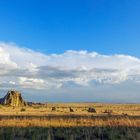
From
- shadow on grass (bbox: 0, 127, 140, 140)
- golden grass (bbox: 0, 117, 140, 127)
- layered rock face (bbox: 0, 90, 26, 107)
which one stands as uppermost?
layered rock face (bbox: 0, 90, 26, 107)

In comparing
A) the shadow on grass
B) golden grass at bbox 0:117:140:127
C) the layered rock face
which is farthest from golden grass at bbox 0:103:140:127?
the layered rock face

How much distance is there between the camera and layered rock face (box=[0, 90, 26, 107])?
111 m

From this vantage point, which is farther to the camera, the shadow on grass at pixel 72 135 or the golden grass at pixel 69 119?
the golden grass at pixel 69 119

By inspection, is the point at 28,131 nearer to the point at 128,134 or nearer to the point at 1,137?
the point at 1,137

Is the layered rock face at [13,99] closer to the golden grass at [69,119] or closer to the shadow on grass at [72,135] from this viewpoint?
the golden grass at [69,119]

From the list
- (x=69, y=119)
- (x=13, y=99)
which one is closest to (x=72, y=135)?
(x=69, y=119)

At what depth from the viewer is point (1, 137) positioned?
22078mm

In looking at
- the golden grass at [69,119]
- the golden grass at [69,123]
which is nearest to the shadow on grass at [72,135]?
the golden grass at [69,123]

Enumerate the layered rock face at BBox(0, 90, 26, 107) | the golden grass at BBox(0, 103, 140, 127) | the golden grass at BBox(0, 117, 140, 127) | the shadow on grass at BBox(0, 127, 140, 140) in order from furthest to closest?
the layered rock face at BBox(0, 90, 26, 107), the golden grass at BBox(0, 103, 140, 127), the golden grass at BBox(0, 117, 140, 127), the shadow on grass at BBox(0, 127, 140, 140)

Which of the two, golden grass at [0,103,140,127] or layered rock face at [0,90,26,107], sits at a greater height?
layered rock face at [0,90,26,107]

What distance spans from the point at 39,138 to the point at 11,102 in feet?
296

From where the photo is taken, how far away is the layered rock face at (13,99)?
111 metres

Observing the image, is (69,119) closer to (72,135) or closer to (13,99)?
(72,135)

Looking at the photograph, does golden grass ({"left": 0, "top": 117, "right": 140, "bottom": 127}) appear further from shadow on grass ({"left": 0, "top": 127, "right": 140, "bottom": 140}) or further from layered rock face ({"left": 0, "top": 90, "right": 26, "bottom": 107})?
layered rock face ({"left": 0, "top": 90, "right": 26, "bottom": 107})
